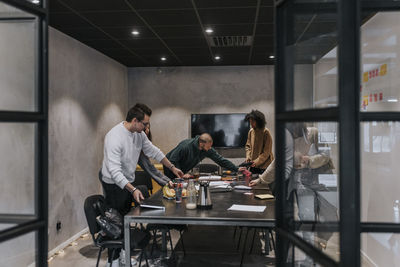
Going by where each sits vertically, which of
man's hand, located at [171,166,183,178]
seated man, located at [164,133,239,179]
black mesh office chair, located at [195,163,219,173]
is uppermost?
seated man, located at [164,133,239,179]

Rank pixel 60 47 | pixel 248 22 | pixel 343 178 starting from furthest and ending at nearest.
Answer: pixel 60 47 < pixel 248 22 < pixel 343 178

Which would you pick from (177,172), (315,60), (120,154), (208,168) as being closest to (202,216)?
(120,154)

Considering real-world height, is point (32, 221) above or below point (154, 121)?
below

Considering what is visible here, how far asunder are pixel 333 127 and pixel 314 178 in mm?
340

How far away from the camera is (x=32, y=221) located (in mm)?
1508

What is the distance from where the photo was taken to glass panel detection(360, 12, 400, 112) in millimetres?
1385

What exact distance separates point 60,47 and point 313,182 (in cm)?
403

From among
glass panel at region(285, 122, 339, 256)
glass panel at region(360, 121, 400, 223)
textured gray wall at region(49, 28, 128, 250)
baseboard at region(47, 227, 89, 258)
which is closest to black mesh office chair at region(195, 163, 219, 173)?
textured gray wall at region(49, 28, 128, 250)

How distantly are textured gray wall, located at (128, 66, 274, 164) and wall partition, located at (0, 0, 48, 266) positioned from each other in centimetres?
598

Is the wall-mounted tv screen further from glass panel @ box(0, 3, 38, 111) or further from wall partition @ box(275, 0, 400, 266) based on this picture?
glass panel @ box(0, 3, 38, 111)

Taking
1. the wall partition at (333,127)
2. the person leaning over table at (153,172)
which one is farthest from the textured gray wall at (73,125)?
the wall partition at (333,127)

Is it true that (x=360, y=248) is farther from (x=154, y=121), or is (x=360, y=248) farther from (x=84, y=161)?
(x=154, y=121)

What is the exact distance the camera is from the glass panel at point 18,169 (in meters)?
1.47

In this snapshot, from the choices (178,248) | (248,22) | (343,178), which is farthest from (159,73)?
(343,178)
